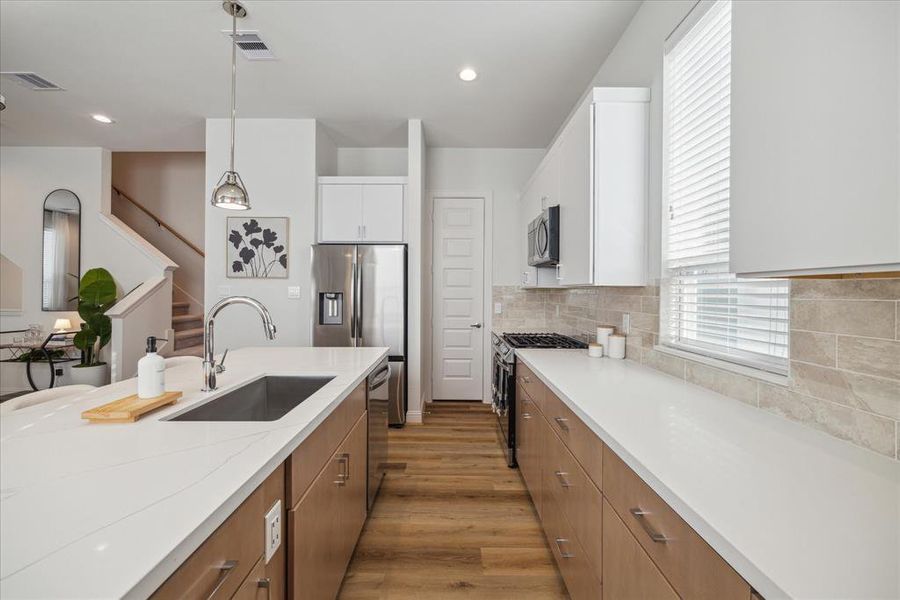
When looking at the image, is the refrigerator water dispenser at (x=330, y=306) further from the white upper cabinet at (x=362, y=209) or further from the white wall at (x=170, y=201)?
the white wall at (x=170, y=201)

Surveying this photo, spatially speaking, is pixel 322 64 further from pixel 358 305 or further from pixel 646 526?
pixel 646 526

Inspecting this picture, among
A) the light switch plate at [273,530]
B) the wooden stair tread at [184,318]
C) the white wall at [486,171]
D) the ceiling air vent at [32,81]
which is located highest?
the ceiling air vent at [32,81]

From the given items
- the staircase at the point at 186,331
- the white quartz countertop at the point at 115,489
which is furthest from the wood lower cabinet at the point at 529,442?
the staircase at the point at 186,331

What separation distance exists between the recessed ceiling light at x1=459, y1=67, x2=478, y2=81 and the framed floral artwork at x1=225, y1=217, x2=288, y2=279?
2065 mm

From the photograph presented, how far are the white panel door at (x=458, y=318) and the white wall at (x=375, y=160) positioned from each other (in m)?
0.89

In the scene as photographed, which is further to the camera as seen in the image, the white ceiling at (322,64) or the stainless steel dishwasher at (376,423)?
the white ceiling at (322,64)

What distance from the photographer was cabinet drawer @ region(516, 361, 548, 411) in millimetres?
2002

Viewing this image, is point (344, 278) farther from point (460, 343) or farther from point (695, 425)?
point (695, 425)

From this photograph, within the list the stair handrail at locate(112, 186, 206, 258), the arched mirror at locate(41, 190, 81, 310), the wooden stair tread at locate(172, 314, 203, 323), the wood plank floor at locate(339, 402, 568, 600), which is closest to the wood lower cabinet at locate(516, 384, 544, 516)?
the wood plank floor at locate(339, 402, 568, 600)

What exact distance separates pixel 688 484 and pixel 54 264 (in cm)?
629

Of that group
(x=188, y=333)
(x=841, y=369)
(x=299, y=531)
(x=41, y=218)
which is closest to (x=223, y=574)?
(x=299, y=531)

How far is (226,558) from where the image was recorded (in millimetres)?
711

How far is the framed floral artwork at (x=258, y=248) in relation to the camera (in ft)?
12.3

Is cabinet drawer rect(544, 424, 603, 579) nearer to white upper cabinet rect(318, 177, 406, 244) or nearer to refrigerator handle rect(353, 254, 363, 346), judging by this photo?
refrigerator handle rect(353, 254, 363, 346)
